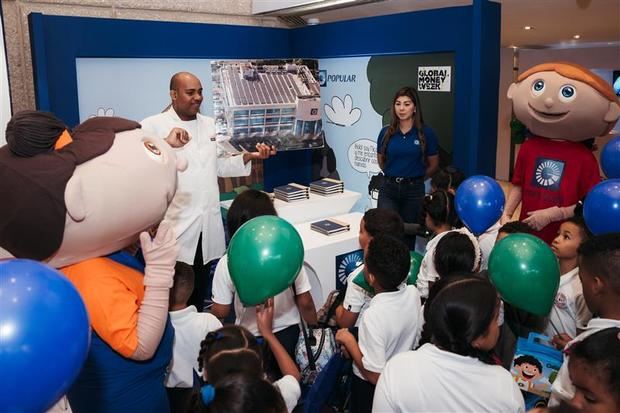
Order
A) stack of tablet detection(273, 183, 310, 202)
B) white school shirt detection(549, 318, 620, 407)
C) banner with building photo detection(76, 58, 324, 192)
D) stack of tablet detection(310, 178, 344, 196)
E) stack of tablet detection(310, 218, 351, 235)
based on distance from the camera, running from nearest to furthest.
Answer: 1. white school shirt detection(549, 318, 620, 407)
2. stack of tablet detection(310, 218, 351, 235)
3. banner with building photo detection(76, 58, 324, 192)
4. stack of tablet detection(273, 183, 310, 202)
5. stack of tablet detection(310, 178, 344, 196)

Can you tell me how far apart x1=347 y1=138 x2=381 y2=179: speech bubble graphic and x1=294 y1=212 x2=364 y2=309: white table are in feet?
3.51

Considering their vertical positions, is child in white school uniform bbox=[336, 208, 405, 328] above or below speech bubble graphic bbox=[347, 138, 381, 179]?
below

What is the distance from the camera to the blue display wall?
3361 mm

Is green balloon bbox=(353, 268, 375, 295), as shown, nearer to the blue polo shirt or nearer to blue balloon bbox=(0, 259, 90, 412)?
blue balloon bbox=(0, 259, 90, 412)

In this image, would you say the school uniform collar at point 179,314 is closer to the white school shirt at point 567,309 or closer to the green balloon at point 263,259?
the green balloon at point 263,259

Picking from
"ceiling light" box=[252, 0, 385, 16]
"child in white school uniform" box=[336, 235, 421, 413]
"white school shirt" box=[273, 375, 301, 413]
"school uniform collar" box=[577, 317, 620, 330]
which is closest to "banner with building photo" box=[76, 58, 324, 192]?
"ceiling light" box=[252, 0, 385, 16]

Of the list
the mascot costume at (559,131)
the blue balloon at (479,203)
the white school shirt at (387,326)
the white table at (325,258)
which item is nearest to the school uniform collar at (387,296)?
the white school shirt at (387,326)

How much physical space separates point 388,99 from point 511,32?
3518 millimetres

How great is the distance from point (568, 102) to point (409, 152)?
40.8 inches

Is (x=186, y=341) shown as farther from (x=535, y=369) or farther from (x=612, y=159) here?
(x=612, y=159)

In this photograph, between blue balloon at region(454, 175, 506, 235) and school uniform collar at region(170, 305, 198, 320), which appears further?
blue balloon at region(454, 175, 506, 235)

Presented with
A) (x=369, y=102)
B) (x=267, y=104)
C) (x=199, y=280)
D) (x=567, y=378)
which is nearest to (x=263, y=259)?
(x=567, y=378)

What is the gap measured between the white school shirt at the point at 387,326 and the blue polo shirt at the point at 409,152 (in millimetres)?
1746

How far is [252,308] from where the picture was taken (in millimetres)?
2041
